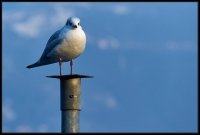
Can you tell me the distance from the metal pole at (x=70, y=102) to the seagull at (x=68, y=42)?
→ 713 mm

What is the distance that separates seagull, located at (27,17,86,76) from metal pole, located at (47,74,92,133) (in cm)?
71

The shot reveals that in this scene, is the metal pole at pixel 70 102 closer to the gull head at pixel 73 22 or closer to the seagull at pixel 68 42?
the seagull at pixel 68 42

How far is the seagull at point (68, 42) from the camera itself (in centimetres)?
839

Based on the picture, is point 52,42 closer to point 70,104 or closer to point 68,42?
point 68,42

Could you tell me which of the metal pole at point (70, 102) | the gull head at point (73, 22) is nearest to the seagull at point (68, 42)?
the gull head at point (73, 22)

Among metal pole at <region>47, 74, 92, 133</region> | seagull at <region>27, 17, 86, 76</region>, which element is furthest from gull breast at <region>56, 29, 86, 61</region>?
metal pole at <region>47, 74, 92, 133</region>

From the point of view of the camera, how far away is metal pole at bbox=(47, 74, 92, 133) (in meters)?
7.61

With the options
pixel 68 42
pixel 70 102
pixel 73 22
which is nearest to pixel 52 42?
pixel 68 42

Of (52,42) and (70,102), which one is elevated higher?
(52,42)

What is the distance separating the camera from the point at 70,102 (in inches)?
302

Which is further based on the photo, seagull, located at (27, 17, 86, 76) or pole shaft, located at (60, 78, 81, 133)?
seagull, located at (27, 17, 86, 76)

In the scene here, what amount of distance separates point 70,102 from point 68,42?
1.21m

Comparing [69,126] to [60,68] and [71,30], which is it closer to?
[60,68]

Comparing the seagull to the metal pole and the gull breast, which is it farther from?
the metal pole
